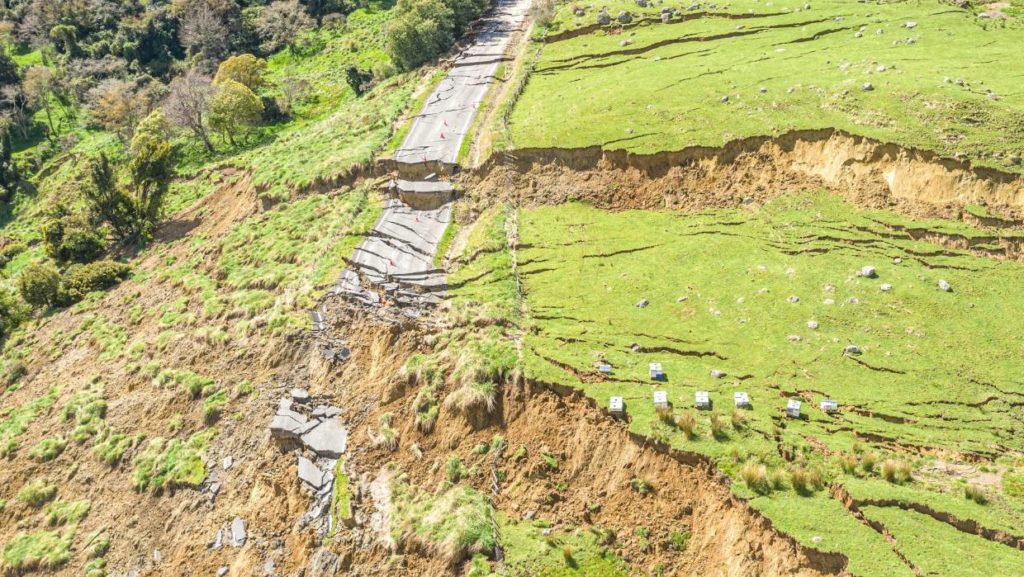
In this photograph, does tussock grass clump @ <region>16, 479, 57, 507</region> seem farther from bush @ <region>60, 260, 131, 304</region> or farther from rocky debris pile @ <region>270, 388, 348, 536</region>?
bush @ <region>60, 260, 131, 304</region>

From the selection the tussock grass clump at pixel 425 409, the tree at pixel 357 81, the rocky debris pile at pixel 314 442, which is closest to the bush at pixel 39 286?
the rocky debris pile at pixel 314 442

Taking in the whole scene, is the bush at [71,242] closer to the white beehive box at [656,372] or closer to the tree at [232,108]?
the tree at [232,108]

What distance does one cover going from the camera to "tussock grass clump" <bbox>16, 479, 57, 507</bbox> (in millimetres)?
32250

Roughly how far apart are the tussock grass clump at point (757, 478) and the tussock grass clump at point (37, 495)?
3558cm

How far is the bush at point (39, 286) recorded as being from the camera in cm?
4784

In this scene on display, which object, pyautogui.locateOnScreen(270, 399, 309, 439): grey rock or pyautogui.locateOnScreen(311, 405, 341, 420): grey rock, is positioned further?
pyautogui.locateOnScreen(311, 405, 341, 420): grey rock

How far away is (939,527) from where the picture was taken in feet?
58.0

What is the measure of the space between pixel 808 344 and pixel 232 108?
61459 millimetres

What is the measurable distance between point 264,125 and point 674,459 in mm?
64705

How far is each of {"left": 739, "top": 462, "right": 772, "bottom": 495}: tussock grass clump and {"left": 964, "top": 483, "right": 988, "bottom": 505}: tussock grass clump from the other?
5.80 meters

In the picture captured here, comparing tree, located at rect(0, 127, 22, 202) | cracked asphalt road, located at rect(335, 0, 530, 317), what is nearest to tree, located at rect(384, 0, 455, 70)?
cracked asphalt road, located at rect(335, 0, 530, 317)

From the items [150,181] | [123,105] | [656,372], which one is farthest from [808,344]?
[123,105]

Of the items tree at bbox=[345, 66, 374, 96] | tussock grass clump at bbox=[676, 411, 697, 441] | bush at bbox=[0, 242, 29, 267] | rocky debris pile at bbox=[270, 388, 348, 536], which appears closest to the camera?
tussock grass clump at bbox=[676, 411, 697, 441]

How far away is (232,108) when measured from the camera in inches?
2502
